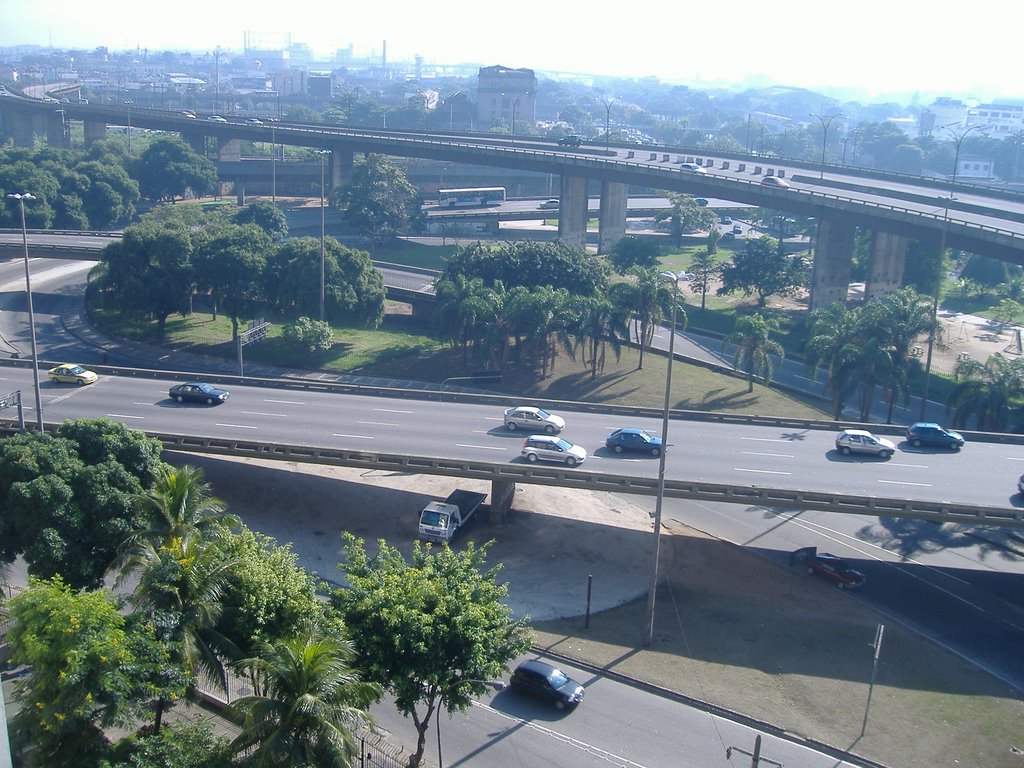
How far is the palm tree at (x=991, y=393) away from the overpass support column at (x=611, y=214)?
54.3 m

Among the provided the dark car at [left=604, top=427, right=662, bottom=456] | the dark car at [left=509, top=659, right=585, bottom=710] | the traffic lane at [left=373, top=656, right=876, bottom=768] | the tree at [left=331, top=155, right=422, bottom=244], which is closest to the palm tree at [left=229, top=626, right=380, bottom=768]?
the traffic lane at [left=373, top=656, right=876, bottom=768]

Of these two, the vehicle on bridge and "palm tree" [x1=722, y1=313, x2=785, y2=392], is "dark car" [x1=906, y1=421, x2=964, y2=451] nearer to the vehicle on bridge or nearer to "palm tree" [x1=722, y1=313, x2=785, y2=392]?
"palm tree" [x1=722, y1=313, x2=785, y2=392]

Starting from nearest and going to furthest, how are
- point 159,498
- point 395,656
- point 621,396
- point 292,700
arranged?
point 292,700, point 395,656, point 159,498, point 621,396

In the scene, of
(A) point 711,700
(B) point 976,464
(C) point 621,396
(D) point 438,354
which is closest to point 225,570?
(A) point 711,700

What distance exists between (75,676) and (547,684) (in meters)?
12.0

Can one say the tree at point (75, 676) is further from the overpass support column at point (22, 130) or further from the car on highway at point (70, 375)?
the overpass support column at point (22, 130)

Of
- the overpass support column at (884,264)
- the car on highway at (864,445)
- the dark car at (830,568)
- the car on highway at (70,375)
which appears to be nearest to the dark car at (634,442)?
the dark car at (830,568)

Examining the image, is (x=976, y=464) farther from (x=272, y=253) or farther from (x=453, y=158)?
(x=453, y=158)

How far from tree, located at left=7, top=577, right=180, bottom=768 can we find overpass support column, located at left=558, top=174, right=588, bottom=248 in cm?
8100

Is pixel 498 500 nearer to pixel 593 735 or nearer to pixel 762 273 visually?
pixel 593 735

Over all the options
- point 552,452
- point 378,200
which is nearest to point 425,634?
point 552,452

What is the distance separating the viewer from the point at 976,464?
3641cm

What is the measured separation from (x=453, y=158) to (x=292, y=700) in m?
92.7

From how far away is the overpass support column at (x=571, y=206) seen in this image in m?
96.6
